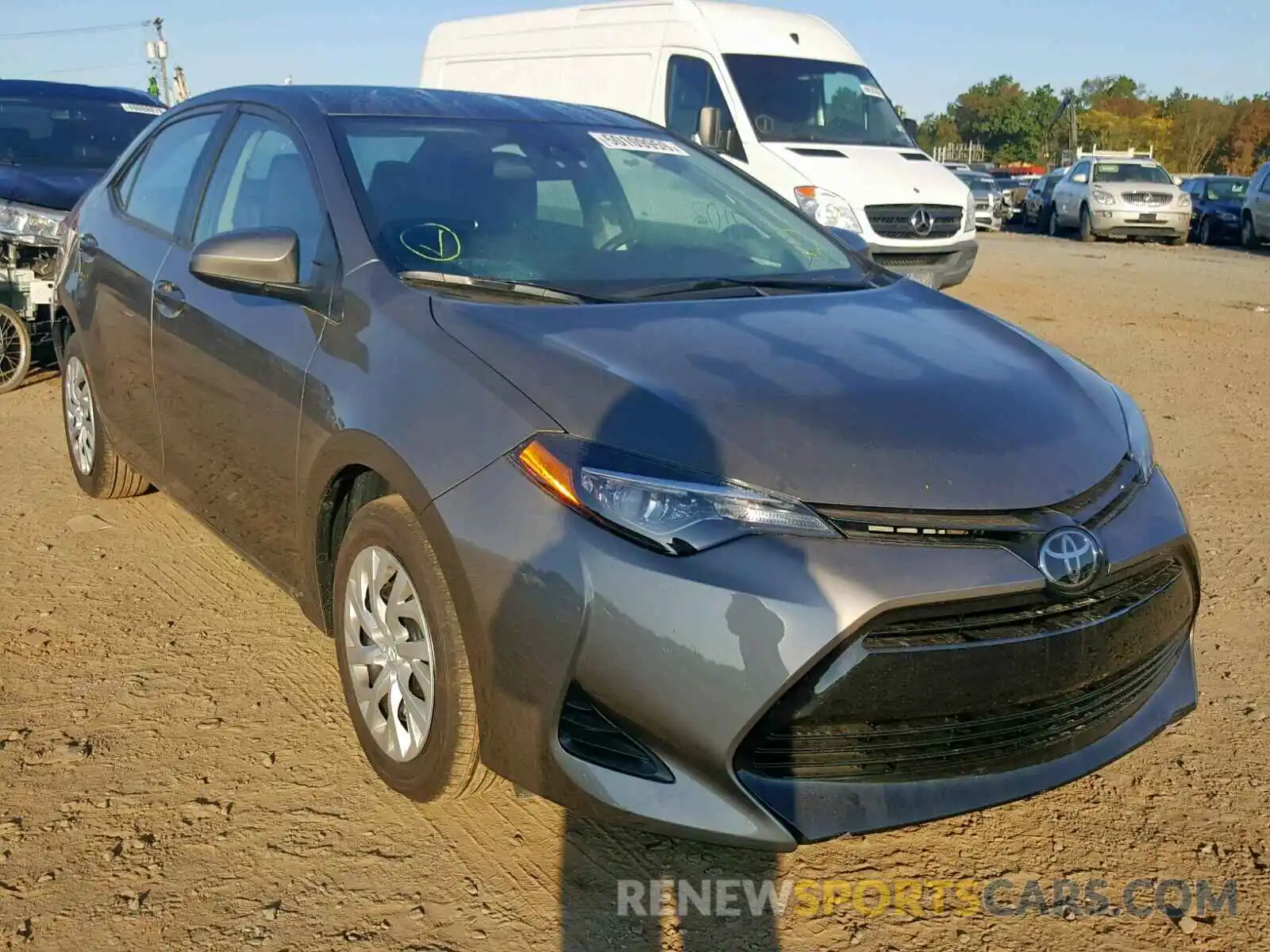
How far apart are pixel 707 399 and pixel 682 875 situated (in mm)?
1057

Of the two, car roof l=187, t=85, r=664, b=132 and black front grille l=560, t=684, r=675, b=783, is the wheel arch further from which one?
car roof l=187, t=85, r=664, b=132

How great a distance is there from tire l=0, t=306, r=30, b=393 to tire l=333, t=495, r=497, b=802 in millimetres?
5359

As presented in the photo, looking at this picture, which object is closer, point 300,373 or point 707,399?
point 707,399

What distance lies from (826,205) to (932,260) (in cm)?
146

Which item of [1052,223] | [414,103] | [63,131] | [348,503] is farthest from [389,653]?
[1052,223]

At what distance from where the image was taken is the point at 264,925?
8.07 feet

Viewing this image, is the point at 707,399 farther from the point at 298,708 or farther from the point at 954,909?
the point at 298,708

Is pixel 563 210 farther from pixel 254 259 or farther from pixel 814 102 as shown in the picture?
pixel 814 102

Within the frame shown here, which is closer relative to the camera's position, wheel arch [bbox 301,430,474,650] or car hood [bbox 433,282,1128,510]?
car hood [bbox 433,282,1128,510]

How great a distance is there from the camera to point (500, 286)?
10.0ft

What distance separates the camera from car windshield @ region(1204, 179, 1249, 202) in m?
24.4

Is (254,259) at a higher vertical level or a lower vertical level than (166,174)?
lower

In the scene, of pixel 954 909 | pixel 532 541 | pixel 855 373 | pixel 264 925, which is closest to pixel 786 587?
pixel 532 541

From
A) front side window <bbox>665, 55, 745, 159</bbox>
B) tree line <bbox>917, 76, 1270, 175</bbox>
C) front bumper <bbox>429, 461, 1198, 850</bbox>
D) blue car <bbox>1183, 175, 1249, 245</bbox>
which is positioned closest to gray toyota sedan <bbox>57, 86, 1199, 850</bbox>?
front bumper <bbox>429, 461, 1198, 850</bbox>
